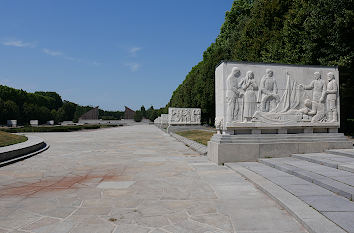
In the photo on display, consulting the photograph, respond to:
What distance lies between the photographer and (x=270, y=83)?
947 cm

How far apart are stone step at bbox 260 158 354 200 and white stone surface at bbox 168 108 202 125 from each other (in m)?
29.6

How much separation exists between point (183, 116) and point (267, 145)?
28756 millimetres

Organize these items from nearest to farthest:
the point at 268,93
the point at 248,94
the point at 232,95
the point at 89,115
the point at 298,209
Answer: the point at 298,209
the point at 232,95
the point at 248,94
the point at 268,93
the point at 89,115

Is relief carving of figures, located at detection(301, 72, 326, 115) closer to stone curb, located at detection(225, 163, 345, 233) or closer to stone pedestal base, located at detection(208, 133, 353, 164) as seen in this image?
stone pedestal base, located at detection(208, 133, 353, 164)

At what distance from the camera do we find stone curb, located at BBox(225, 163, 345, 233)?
11.4 feet

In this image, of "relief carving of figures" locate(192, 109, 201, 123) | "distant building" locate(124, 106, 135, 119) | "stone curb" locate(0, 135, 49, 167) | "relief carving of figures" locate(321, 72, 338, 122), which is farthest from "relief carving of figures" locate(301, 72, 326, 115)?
"distant building" locate(124, 106, 135, 119)

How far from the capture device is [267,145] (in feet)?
30.3

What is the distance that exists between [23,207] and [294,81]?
973 cm

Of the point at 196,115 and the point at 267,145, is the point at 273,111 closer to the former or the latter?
the point at 267,145

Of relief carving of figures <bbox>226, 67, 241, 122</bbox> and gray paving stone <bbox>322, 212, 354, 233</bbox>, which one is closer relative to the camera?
gray paving stone <bbox>322, 212, 354, 233</bbox>

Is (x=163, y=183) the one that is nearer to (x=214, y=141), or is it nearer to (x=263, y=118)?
(x=214, y=141)

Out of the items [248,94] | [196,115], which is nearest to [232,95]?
[248,94]

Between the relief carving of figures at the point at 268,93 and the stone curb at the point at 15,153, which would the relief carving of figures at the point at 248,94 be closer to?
the relief carving of figures at the point at 268,93

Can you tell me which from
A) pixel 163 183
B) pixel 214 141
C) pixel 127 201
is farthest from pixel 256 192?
pixel 214 141
